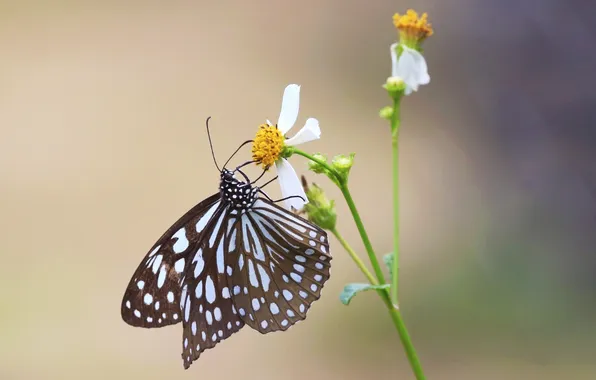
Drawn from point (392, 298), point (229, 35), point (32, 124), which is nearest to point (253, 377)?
point (392, 298)

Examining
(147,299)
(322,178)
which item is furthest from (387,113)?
(322,178)

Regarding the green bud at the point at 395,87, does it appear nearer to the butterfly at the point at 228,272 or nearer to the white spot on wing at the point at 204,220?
the butterfly at the point at 228,272

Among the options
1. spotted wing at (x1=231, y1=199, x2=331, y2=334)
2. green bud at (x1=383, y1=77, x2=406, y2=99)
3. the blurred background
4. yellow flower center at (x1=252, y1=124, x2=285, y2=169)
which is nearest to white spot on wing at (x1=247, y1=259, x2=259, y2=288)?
spotted wing at (x1=231, y1=199, x2=331, y2=334)

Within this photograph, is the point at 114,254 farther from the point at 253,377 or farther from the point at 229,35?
the point at 229,35

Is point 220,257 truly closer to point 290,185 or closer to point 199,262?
point 199,262

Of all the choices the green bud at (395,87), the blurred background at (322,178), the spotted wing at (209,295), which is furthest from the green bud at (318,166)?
the blurred background at (322,178)

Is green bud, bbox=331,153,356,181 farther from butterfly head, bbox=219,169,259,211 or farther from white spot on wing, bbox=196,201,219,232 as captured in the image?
white spot on wing, bbox=196,201,219,232

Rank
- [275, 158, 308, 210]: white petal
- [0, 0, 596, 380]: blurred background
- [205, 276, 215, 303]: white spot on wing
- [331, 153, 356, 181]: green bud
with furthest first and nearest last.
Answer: [0, 0, 596, 380]: blurred background → [205, 276, 215, 303]: white spot on wing → [275, 158, 308, 210]: white petal → [331, 153, 356, 181]: green bud
